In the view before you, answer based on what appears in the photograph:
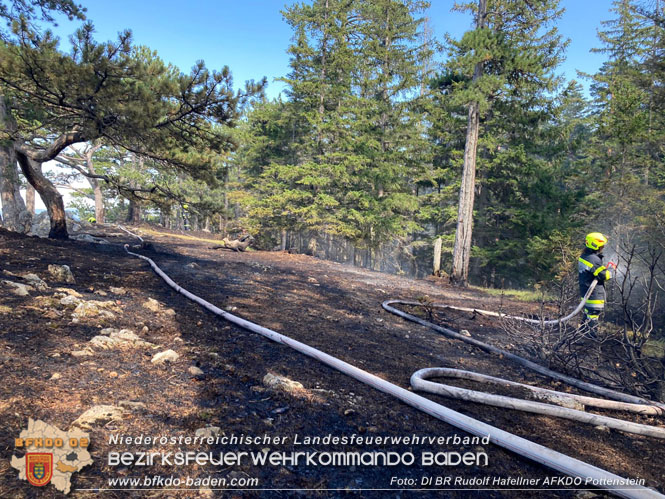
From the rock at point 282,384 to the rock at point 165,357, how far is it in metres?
0.79

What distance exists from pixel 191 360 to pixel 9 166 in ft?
26.1

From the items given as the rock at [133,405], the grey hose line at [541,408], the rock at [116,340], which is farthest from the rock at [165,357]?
the grey hose line at [541,408]

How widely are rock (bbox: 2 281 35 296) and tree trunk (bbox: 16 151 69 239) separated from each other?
15.9ft

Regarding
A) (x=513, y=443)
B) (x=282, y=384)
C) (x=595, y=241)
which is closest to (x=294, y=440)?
(x=282, y=384)

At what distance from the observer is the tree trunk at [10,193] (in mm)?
7000

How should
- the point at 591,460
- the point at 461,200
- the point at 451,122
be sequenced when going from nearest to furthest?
the point at 591,460, the point at 461,200, the point at 451,122

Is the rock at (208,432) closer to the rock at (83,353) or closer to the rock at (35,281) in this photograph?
the rock at (83,353)

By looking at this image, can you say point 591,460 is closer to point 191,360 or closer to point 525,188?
point 191,360

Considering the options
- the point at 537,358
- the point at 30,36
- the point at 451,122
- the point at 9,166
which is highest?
the point at 451,122

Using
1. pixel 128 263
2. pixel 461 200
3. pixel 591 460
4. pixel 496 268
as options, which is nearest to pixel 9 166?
pixel 128 263

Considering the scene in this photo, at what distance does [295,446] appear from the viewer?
1749 mm

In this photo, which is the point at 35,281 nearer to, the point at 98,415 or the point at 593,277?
the point at 98,415

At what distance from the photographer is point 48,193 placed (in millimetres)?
6984

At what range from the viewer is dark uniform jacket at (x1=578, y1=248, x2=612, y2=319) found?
15.7 feet
